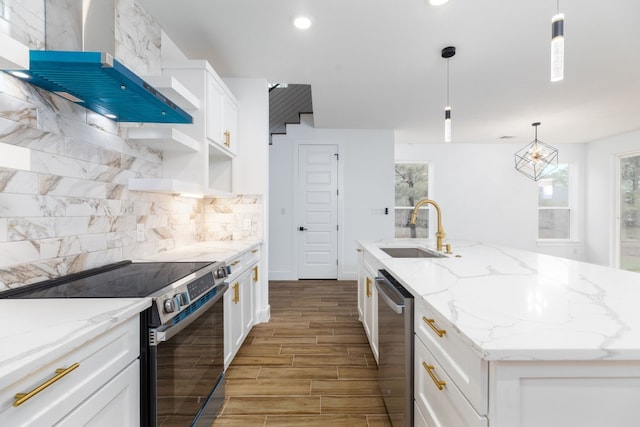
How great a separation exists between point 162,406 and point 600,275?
201 cm

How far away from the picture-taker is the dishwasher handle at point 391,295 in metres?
1.33

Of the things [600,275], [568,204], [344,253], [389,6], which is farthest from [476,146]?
[600,275]

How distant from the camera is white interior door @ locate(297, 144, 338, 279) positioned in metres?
5.11

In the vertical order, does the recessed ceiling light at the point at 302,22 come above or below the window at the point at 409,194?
above

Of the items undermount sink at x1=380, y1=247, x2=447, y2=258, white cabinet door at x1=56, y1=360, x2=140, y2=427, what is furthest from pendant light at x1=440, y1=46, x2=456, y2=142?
white cabinet door at x1=56, y1=360, x2=140, y2=427

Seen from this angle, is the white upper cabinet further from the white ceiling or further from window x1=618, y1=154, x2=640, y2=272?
window x1=618, y1=154, x2=640, y2=272

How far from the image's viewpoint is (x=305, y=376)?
2156 mm

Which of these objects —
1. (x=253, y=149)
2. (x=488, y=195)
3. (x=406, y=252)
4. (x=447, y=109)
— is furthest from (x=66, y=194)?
(x=488, y=195)

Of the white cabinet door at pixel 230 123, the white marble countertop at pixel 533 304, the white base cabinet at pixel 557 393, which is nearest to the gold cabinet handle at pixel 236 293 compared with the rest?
the white marble countertop at pixel 533 304

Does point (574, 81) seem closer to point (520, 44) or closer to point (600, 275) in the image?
point (520, 44)

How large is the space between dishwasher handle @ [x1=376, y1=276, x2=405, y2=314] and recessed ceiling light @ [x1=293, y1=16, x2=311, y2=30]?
6.45ft

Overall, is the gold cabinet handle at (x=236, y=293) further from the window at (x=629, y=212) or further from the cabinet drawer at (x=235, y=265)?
the window at (x=629, y=212)

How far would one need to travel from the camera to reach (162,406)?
1.13 metres

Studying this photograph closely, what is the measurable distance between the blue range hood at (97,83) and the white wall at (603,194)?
24.2 ft
